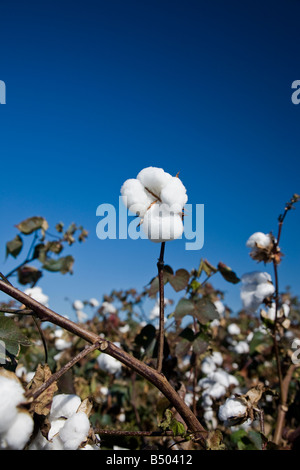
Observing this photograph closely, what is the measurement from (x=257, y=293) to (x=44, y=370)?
106 centimetres

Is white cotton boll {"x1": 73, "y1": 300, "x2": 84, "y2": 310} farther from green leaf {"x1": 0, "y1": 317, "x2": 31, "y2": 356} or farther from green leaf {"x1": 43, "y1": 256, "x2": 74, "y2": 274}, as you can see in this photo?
green leaf {"x1": 0, "y1": 317, "x2": 31, "y2": 356}

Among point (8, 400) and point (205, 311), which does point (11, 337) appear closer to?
point (8, 400)

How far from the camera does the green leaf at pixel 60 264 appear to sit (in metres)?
2.87

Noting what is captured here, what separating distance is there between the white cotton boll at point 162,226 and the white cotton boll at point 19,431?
1.51 feet

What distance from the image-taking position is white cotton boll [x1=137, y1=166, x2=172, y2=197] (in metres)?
0.91

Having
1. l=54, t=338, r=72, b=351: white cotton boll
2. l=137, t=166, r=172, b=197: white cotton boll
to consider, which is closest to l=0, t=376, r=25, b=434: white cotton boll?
l=137, t=166, r=172, b=197: white cotton boll

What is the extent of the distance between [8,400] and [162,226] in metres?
0.48

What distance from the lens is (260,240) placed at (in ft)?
5.25

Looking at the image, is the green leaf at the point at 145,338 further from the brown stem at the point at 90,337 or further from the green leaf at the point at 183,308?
the brown stem at the point at 90,337

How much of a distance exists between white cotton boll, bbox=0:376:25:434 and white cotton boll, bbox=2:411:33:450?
0.4 inches

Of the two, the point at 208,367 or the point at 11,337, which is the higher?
the point at 11,337

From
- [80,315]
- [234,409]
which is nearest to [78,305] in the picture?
[80,315]

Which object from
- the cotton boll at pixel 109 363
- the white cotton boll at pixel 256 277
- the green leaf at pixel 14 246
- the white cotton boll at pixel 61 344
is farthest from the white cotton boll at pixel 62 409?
the white cotton boll at pixel 61 344
